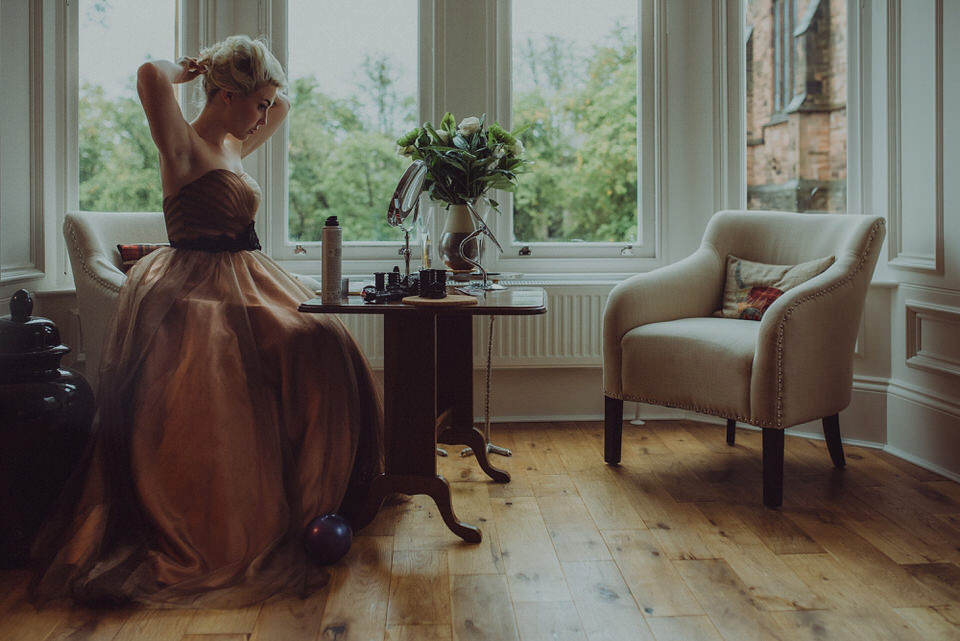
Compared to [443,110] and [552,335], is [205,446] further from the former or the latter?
[443,110]

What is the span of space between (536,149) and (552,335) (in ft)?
2.96

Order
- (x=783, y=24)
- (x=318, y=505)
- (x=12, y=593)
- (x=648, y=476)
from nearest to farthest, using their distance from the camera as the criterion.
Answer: (x=12, y=593) < (x=318, y=505) < (x=648, y=476) < (x=783, y=24)

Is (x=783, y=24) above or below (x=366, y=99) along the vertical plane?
above

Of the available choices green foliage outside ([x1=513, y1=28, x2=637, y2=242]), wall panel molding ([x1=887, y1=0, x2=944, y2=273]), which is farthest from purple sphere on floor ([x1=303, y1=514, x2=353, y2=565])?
wall panel molding ([x1=887, y1=0, x2=944, y2=273])

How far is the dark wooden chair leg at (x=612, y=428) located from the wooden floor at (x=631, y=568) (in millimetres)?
81

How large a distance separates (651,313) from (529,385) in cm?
91

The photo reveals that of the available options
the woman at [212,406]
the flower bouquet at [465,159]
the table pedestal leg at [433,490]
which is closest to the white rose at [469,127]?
the flower bouquet at [465,159]

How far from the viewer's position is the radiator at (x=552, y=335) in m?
3.85

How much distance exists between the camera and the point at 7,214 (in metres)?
3.11

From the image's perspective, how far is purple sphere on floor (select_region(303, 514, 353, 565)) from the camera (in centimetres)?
218

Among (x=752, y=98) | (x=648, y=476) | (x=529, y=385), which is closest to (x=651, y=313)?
(x=648, y=476)

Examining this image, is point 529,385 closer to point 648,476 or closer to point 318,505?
point 648,476

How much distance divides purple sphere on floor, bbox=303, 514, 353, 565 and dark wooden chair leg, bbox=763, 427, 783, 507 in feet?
4.42

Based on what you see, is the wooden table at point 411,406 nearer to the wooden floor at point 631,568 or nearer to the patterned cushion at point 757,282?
the wooden floor at point 631,568
